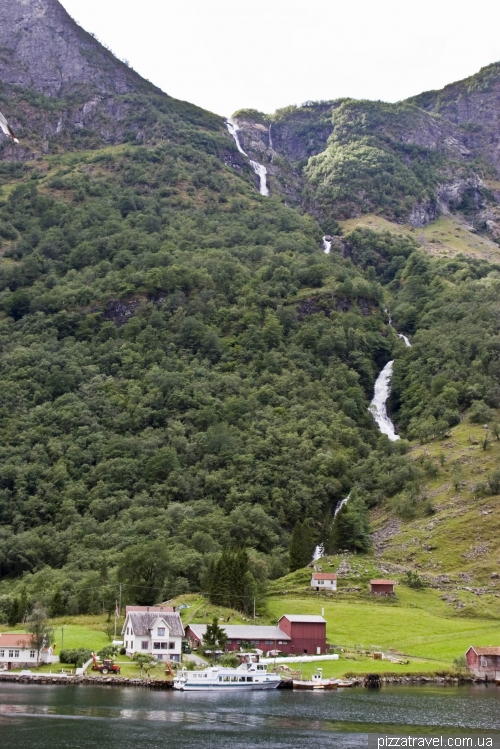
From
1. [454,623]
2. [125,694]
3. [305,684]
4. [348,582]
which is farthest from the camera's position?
[348,582]

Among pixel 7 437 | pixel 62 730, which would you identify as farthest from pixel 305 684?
pixel 7 437

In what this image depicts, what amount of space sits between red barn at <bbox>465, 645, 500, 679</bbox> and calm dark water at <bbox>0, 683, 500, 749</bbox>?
1152 cm

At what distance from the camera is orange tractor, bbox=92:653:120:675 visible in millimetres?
87387

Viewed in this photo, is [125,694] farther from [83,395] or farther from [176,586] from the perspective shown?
[83,395]

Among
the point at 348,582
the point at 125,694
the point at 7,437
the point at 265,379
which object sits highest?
the point at 265,379

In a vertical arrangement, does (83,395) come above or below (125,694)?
above

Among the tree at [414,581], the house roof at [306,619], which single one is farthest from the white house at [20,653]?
the tree at [414,581]

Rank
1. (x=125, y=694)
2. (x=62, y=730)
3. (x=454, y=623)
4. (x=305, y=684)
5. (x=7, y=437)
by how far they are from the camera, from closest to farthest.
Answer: (x=62, y=730) < (x=125, y=694) < (x=305, y=684) < (x=454, y=623) < (x=7, y=437)

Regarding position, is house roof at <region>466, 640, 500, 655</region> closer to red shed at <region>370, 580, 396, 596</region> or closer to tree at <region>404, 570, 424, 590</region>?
red shed at <region>370, 580, 396, 596</region>

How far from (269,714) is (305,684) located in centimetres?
1675

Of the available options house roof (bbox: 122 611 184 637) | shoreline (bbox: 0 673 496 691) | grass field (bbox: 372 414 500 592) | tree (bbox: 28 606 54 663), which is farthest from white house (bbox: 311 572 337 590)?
tree (bbox: 28 606 54 663)

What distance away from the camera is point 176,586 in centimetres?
11919

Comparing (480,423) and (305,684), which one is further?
(480,423)

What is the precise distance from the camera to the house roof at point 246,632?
98375 millimetres
